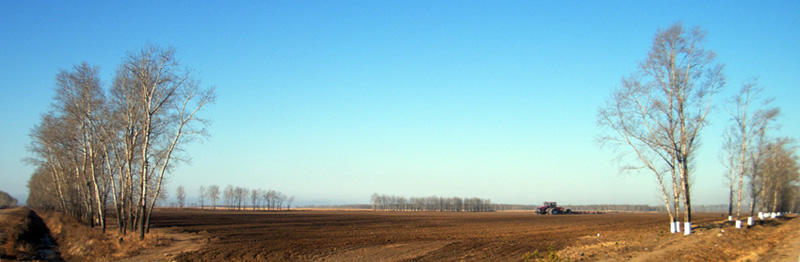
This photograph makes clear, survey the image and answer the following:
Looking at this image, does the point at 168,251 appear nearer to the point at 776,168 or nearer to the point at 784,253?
the point at 784,253

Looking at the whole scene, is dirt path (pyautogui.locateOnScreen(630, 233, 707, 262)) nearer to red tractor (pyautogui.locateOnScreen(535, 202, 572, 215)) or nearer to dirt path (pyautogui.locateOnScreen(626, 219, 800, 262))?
dirt path (pyautogui.locateOnScreen(626, 219, 800, 262))

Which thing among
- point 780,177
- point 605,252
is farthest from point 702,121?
point 780,177

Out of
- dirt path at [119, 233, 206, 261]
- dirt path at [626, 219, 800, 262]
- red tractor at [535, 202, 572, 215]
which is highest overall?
dirt path at [626, 219, 800, 262]

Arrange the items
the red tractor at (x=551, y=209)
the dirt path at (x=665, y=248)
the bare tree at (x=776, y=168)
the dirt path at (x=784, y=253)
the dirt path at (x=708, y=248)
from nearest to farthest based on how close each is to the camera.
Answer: the dirt path at (x=784, y=253), the dirt path at (x=665, y=248), the dirt path at (x=708, y=248), the bare tree at (x=776, y=168), the red tractor at (x=551, y=209)

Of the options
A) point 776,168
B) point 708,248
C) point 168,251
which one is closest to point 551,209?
point 776,168

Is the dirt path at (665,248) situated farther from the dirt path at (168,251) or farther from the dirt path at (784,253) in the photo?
the dirt path at (168,251)

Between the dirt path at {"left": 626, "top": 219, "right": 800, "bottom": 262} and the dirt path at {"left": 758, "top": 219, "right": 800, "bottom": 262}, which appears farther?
the dirt path at {"left": 626, "top": 219, "right": 800, "bottom": 262}

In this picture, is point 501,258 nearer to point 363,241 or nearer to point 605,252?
point 605,252

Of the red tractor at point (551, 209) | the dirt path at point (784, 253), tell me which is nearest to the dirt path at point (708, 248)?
the dirt path at point (784, 253)

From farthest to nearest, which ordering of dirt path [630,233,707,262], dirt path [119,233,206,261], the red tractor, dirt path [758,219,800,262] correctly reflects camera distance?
the red tractor
dirt path [119,233,206,261]
dirt path [630,233,707,262]
dirt path [758,219,800,262]

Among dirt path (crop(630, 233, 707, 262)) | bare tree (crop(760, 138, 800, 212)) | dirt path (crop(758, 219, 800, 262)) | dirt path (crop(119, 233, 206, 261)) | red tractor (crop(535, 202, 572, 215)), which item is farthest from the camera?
red tractor (crop(535, 202, 572, 215))

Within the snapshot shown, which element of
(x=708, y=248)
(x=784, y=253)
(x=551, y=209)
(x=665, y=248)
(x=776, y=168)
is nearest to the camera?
(x=784, y=253)

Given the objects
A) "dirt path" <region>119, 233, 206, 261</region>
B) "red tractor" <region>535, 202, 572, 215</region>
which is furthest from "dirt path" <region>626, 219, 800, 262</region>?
"red tractor" <region>535, 202, 572, 215</region>

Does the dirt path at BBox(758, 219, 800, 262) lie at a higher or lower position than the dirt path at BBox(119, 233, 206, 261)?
higher
